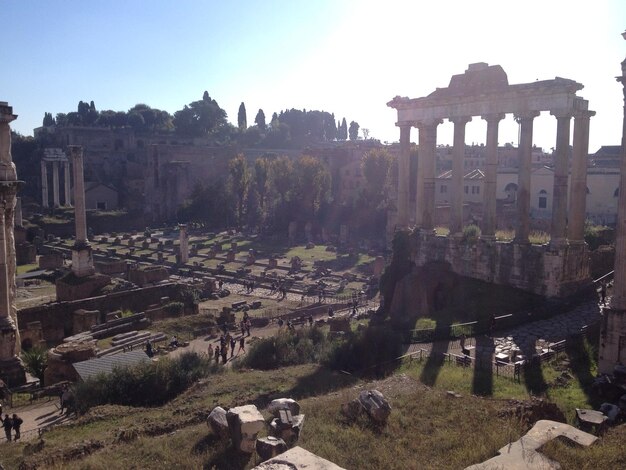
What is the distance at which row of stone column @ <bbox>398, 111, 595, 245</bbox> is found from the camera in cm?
1817

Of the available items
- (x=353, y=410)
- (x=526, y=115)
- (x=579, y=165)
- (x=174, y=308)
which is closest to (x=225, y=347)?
(x=174, y=308)

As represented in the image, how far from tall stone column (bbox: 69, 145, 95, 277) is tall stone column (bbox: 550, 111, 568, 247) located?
21.1 m

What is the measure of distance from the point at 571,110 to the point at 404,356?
957 cm

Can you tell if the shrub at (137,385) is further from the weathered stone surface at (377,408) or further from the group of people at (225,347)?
the weathered stone surface at (377,408)

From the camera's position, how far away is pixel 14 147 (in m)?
72.0

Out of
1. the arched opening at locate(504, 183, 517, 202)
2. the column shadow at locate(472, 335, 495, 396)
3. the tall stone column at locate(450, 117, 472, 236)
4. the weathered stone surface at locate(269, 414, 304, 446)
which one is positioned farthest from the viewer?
the arched opening at locate(504, 183, 517, 202)

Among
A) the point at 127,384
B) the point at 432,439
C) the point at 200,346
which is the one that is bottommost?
the point at 200,346

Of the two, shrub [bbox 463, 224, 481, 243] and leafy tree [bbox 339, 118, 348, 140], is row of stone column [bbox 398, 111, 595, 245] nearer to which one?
shrub [bbox 463, 224, 481, 243]

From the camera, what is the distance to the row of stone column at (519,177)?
59.6 feet

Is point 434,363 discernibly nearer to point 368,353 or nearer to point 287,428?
point 368,353

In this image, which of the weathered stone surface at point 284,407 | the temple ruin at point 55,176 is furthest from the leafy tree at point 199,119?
the weathered stone surface at point 284,407

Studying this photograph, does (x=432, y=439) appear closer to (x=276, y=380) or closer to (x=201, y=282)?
(x=276, y=380)

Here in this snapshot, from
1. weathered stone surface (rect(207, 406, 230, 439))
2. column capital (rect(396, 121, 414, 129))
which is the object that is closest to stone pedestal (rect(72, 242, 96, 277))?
column capital (rect(396, 121, 414, 129))

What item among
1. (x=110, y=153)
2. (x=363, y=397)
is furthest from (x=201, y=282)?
(x=110, y=153)
